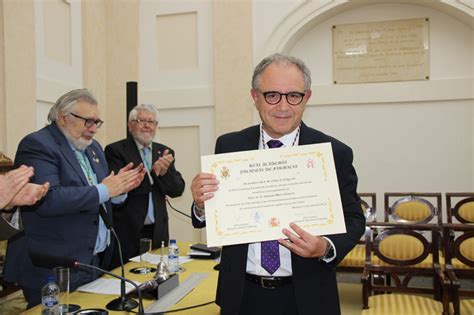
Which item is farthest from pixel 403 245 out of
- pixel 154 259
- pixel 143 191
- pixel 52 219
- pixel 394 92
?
pixel 394 92

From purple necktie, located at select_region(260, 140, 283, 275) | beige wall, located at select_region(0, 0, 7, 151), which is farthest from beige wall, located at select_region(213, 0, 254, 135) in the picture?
purple necktie, located at select_region(260, 140, 283, 275)

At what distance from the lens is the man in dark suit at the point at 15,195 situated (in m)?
1.74

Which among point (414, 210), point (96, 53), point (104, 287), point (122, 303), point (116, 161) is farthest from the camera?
point (96, 53)

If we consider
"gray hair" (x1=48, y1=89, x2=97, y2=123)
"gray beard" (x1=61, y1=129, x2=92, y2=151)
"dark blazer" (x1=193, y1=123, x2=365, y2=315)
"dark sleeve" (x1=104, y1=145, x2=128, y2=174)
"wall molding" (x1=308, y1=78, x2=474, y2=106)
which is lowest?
"dark blazer" (x1=193, y1=123, x2=365, y2=315)

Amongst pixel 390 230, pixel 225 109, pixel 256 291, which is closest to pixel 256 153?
pixel 256 291

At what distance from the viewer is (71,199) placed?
243 centimetres

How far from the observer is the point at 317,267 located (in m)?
1.64

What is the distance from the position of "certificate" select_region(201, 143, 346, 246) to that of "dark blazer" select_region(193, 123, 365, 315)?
0.36 feet

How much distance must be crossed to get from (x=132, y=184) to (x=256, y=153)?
4.26ft

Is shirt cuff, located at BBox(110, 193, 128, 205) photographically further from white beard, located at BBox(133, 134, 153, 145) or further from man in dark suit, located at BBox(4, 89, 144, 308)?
white beard, located at BBox(133, 134, 153, 145)

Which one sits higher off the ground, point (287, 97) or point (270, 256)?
point (287, 97)

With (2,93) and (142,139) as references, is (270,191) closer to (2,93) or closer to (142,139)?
(142,139)

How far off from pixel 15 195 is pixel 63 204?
2.12 feet

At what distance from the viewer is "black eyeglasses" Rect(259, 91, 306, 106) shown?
65.1 inches
